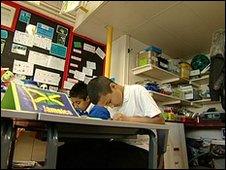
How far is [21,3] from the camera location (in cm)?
43

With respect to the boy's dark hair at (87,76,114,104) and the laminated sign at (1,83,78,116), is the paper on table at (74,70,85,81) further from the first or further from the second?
the laminated sign at (1,83,78,116)

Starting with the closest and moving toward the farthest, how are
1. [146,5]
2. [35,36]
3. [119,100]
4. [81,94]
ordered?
[146,5] < [35,36] < [119,100] < [81,94]

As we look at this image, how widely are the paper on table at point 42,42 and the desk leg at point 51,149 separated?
0.36 metres

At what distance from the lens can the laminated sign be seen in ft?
1.90

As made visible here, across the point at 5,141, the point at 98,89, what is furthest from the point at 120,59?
the point at 5,141

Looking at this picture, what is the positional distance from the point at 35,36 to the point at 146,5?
1.94 feet

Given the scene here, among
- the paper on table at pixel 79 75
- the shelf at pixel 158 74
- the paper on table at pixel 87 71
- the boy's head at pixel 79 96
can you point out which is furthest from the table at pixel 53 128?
the paper on table at pixel 79 75

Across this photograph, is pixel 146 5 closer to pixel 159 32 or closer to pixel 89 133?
pixel 159 32

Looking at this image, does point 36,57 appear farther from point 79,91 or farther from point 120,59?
point 79,91

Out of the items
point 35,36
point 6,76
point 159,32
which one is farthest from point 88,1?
point 6,76

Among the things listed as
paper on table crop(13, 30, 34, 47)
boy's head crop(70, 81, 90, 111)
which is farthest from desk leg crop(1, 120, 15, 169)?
boy's head crop(70, 81, 90, 111)

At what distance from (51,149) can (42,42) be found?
19.2 inches

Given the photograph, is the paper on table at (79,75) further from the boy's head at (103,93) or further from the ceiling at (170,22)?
the ceiling at (170,22)

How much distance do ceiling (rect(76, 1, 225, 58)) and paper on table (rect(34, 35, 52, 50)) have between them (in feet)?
1.05
